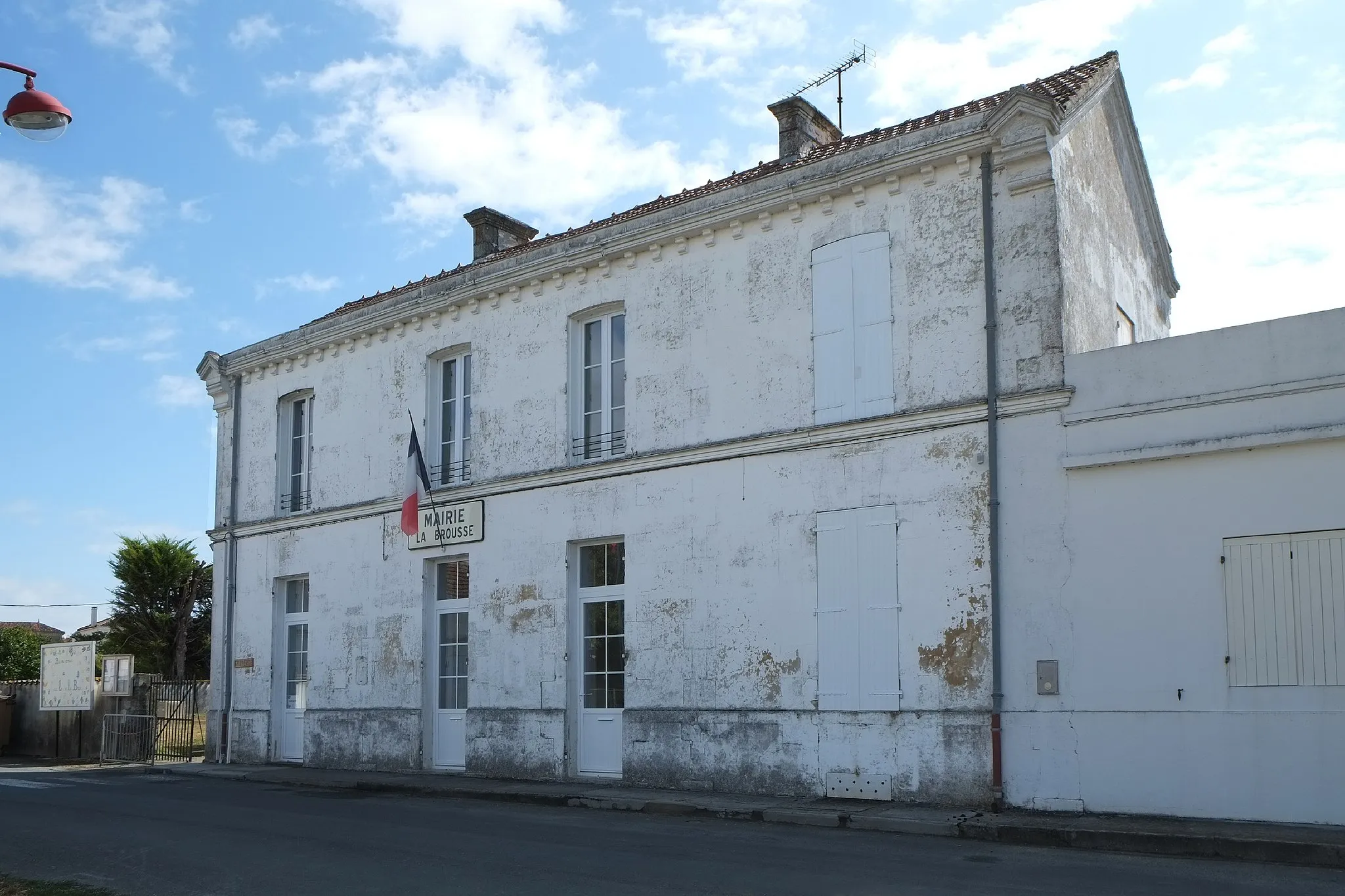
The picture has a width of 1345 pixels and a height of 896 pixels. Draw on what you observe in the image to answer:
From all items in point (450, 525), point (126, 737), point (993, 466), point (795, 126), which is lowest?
point (126, 737)

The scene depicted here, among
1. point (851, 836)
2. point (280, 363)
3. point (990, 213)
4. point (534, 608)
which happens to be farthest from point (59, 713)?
point (990, 213)

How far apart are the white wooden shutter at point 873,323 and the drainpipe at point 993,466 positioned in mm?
1174

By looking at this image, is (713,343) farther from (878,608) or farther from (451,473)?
(451,473)

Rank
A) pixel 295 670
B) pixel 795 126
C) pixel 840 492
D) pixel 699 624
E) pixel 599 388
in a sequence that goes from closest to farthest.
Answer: pixel 840 492, pixel 699 624, pixel 599 388, pixel 795 126, pixel 295 670

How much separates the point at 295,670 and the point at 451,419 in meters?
5.47

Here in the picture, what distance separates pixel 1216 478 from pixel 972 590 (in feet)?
8.44

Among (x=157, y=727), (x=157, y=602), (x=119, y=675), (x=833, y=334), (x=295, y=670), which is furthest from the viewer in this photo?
(x=157, y=602)

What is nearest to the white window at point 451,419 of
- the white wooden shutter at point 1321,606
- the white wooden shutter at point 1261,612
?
the white wooden shutter at point 1261,612

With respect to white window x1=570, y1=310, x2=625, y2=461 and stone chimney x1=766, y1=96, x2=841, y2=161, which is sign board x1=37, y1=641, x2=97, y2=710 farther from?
stone chimney x1=766, y1=96, x2=841, y2=161

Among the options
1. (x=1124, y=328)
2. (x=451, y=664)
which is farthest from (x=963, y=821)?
(x=451, y=664)

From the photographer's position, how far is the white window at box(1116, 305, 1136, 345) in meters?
14.8

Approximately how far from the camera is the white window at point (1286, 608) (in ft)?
34.9

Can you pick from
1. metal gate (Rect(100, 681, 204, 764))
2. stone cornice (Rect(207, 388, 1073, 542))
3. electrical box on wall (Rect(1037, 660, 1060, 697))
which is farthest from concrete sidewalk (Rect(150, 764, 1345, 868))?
metal gate (Rect(100, 681, 204, 764))

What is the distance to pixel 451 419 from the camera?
61.8ft
